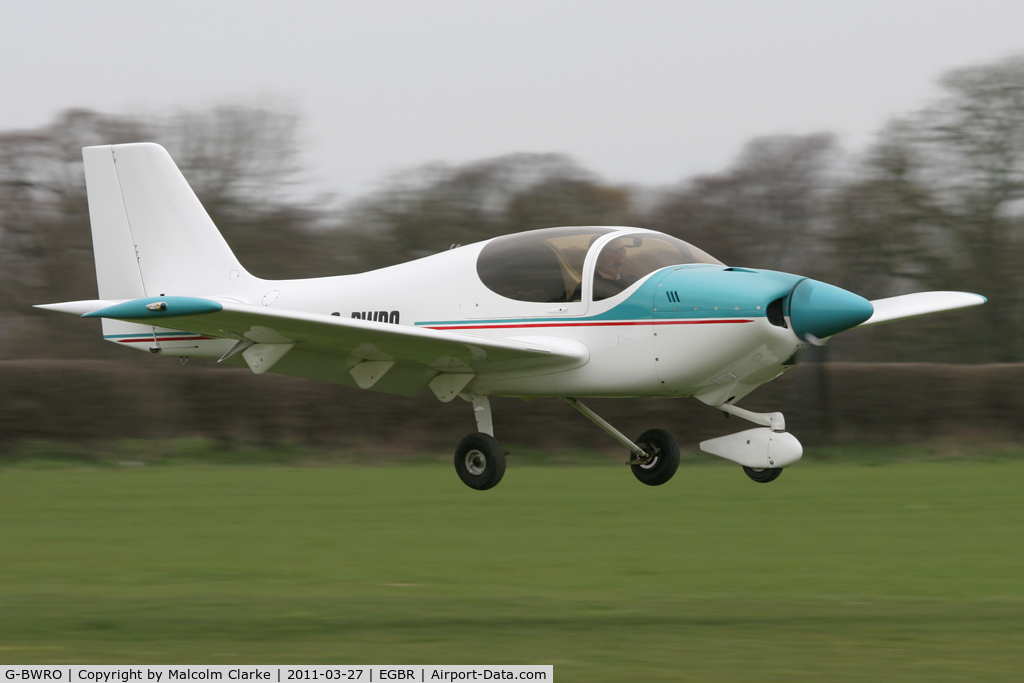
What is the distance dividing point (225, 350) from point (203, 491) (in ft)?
6.95

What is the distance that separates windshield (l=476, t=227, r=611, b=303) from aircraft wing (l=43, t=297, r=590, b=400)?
443 mm

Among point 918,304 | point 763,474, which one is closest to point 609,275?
point 763,474

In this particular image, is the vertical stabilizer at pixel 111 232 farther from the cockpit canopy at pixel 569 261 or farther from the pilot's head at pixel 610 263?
the pilot's head at pixel 610 263

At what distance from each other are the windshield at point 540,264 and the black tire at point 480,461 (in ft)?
4.48

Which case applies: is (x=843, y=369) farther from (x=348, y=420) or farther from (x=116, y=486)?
(x=116, y=486)

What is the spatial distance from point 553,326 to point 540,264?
1.89ft

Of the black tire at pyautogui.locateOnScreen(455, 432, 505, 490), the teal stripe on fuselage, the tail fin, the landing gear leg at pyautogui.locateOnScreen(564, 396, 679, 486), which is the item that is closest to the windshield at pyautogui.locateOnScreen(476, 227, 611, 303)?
the teal stripe on fuselage

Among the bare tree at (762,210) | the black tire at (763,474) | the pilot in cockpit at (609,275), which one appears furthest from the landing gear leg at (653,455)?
the bare tree at (762,210)

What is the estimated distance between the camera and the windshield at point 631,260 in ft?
32.1

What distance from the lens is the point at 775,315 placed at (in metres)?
9.25

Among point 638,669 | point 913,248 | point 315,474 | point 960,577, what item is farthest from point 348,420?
point 638,669

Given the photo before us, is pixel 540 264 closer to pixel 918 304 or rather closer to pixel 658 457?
pixel 658 457

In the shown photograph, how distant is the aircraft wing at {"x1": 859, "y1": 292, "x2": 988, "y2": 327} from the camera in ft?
35.7

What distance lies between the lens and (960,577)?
672 centimetres
